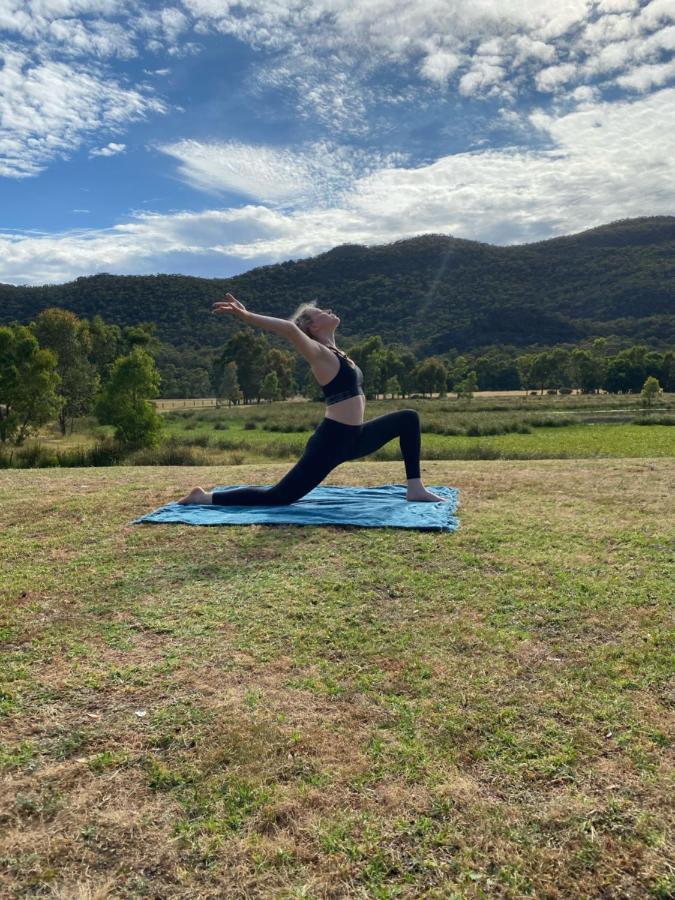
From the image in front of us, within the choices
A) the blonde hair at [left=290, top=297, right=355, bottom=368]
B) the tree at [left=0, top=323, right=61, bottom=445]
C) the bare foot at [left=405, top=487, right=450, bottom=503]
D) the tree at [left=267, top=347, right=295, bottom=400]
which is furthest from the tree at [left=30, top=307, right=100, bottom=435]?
the tree at [left=267, top=347, right=295, bottom=400]

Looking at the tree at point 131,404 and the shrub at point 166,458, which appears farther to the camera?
the tree at point 131,404

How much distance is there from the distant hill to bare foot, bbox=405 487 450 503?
90894 mm

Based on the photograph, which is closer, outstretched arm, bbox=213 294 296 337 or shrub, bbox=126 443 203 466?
outstretched arm, bbox=213 294 296 337

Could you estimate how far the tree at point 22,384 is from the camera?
2352cm

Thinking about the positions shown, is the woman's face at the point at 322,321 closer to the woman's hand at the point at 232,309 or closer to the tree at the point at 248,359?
the woman's hand at the point at 232,309

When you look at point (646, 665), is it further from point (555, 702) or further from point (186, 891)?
point (186, 891)

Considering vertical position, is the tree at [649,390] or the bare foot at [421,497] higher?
the tree at [649,390]

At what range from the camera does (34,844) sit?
87.0 inches

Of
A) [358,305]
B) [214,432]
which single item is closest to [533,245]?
[358,305]

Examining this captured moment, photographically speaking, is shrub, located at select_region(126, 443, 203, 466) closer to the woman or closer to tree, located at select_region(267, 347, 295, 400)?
the woman

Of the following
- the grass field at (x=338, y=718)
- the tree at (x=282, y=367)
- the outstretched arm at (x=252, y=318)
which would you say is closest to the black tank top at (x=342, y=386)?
the outstretched arm at (x=252, y=318)

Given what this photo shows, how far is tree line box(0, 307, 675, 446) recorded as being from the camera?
22891 millimetres

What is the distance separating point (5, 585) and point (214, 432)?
109 feet

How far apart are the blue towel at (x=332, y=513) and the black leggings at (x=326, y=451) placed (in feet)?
0.41
